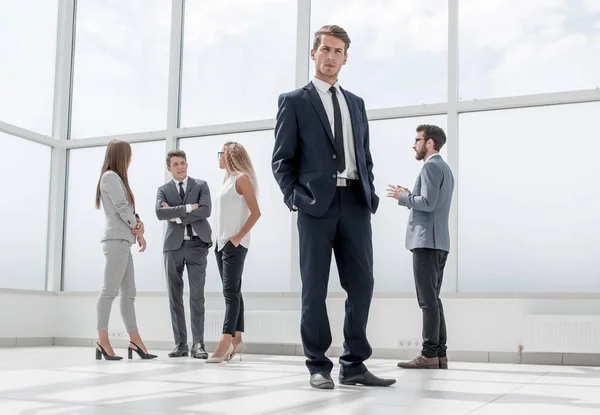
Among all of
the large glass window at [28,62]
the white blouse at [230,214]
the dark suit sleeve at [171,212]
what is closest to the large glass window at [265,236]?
the dark suit sleeve at [171,212]

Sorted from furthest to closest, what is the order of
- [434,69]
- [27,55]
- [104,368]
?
[27,55]
[434,69]
[104,368]

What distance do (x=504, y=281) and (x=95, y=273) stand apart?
354 centimetres

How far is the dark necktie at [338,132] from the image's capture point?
115 inches

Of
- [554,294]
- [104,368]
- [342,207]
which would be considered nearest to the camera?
[342,207]

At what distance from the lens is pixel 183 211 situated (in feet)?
16.1

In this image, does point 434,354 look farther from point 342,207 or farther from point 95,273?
point 95,273

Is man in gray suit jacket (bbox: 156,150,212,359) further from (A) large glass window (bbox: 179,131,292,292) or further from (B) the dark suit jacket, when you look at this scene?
(B) the dark suit jacket

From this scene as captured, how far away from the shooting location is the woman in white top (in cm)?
420

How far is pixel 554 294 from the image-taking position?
4.75 m

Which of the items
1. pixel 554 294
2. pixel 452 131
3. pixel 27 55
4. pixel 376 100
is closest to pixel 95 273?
pixel 27 55

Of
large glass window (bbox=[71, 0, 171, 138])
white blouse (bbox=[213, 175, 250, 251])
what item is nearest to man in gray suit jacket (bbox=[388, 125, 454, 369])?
white blouse (bbox=[213, 175, 250, 251])

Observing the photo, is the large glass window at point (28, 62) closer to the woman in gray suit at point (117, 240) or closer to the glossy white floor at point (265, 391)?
the woman in gray suit at point (117, 240)

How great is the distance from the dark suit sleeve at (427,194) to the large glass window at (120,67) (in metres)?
2.92

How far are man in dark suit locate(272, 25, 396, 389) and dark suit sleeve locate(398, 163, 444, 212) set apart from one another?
3.94ft
